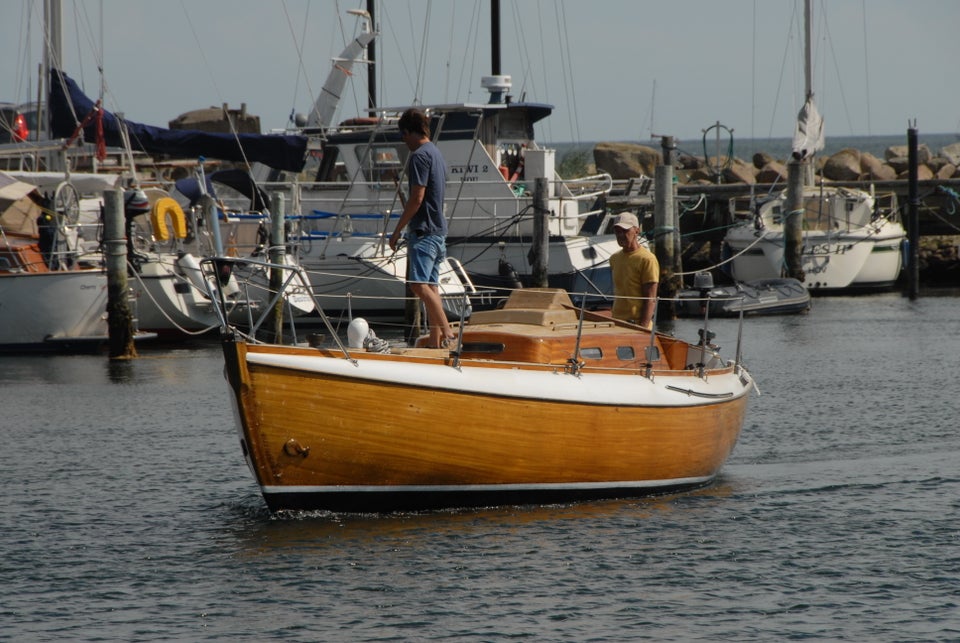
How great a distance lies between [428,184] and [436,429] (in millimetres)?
2316

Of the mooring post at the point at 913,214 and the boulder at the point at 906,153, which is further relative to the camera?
the boulder at the point at 906,153

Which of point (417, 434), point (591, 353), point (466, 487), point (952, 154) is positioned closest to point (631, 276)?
point (591, 353)

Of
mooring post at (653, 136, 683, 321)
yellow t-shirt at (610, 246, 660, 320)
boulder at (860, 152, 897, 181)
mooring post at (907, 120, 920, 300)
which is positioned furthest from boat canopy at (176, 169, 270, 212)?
boulder at (860, 152, 897, 181)

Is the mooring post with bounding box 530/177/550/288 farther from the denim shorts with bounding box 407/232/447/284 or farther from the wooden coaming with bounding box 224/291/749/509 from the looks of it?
the denim shorts with bounding box 407/232/447/284

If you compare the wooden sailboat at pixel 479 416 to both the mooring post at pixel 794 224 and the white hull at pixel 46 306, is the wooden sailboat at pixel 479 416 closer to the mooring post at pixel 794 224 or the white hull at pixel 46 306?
the white hull at pixel 46 306

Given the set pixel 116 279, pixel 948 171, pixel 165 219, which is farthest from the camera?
pixel 948 171

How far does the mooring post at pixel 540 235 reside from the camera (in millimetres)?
25453

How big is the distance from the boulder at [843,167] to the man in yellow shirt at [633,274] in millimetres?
35943

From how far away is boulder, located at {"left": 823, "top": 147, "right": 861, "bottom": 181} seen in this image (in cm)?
4572

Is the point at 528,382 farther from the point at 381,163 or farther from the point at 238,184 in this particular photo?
the point at 238,184

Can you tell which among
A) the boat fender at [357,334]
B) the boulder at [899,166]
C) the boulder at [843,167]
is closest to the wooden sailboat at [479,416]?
Result: the boat fender at [357,334]

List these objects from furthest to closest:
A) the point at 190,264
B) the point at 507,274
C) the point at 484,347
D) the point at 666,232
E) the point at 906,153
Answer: the point at 906,153, the point at 666,232, the point at 507,274, the point at 190,264, the point at 484,347

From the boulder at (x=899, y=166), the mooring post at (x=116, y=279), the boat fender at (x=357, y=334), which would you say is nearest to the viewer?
the boat fender at (x=357, y=334)

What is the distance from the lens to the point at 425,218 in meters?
11.0
